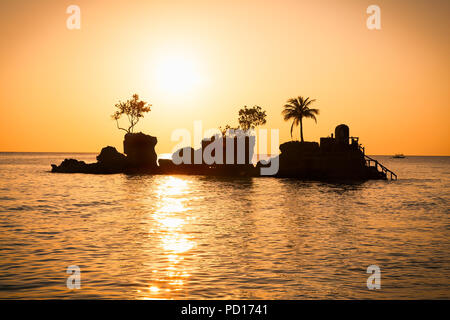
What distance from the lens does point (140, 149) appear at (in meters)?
97.5

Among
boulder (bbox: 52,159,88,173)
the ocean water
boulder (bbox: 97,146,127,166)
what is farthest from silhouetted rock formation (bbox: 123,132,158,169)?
the ocean water

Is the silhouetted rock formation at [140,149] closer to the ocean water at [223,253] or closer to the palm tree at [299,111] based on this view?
the palm tree at [299,111]

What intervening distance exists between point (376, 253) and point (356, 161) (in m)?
58.2

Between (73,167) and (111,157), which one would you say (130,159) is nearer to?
(111,157)

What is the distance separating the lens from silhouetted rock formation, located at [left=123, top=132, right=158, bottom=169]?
96.7m

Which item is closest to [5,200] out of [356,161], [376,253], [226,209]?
[226,209]

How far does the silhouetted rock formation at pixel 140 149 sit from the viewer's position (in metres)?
96.7

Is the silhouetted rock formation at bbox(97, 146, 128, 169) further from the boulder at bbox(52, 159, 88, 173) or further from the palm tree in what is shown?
the palm tree

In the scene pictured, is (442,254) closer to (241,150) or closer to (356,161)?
(356,161)

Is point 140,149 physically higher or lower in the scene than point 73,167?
higher

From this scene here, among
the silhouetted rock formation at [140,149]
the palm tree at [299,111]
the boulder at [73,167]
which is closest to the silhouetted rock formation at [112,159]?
the silhouetted rock formation at [140,149]

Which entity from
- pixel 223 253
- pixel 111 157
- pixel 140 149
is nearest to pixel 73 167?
pixel 111 157

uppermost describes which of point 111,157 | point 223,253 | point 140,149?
point 140,149

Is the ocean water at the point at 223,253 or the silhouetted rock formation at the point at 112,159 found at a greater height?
the silhouetted rock formation at the point at 112,159
